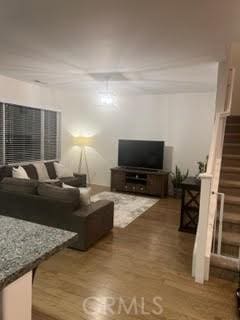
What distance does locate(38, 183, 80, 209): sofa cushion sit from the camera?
10.7 feet

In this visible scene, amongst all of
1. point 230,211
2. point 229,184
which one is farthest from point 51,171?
point 230,211

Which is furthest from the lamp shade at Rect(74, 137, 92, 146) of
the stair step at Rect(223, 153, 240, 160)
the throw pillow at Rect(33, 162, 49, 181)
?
the stair step at Rect(223, 153, 240, 160)

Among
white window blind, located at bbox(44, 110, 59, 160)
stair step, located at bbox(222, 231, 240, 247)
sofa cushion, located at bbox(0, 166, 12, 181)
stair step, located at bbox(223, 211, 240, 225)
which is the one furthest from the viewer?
white window blind, located at bbox(44, 110, 59, 160)

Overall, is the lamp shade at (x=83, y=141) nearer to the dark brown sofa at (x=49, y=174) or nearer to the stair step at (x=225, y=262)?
the dark brown sofa at (x=49, y=174)

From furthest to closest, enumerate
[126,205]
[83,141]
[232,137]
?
[83,141], [126,205], [232,137]

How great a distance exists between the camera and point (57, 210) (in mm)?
3316

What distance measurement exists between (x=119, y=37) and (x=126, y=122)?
13.4ft

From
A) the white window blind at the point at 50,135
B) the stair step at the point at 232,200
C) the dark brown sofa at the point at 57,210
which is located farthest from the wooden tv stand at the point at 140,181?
the stair step at the point at 232,200

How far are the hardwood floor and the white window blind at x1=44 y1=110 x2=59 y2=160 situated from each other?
4209 mm

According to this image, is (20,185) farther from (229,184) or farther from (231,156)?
(231,156)

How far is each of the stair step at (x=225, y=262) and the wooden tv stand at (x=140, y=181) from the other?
3.31 meters

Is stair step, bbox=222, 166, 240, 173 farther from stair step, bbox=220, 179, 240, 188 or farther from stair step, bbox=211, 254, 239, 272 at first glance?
stair step, bbox=211, 254, 239, 272

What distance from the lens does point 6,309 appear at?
3.13 ft

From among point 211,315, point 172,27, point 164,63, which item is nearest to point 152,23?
point 172,27
